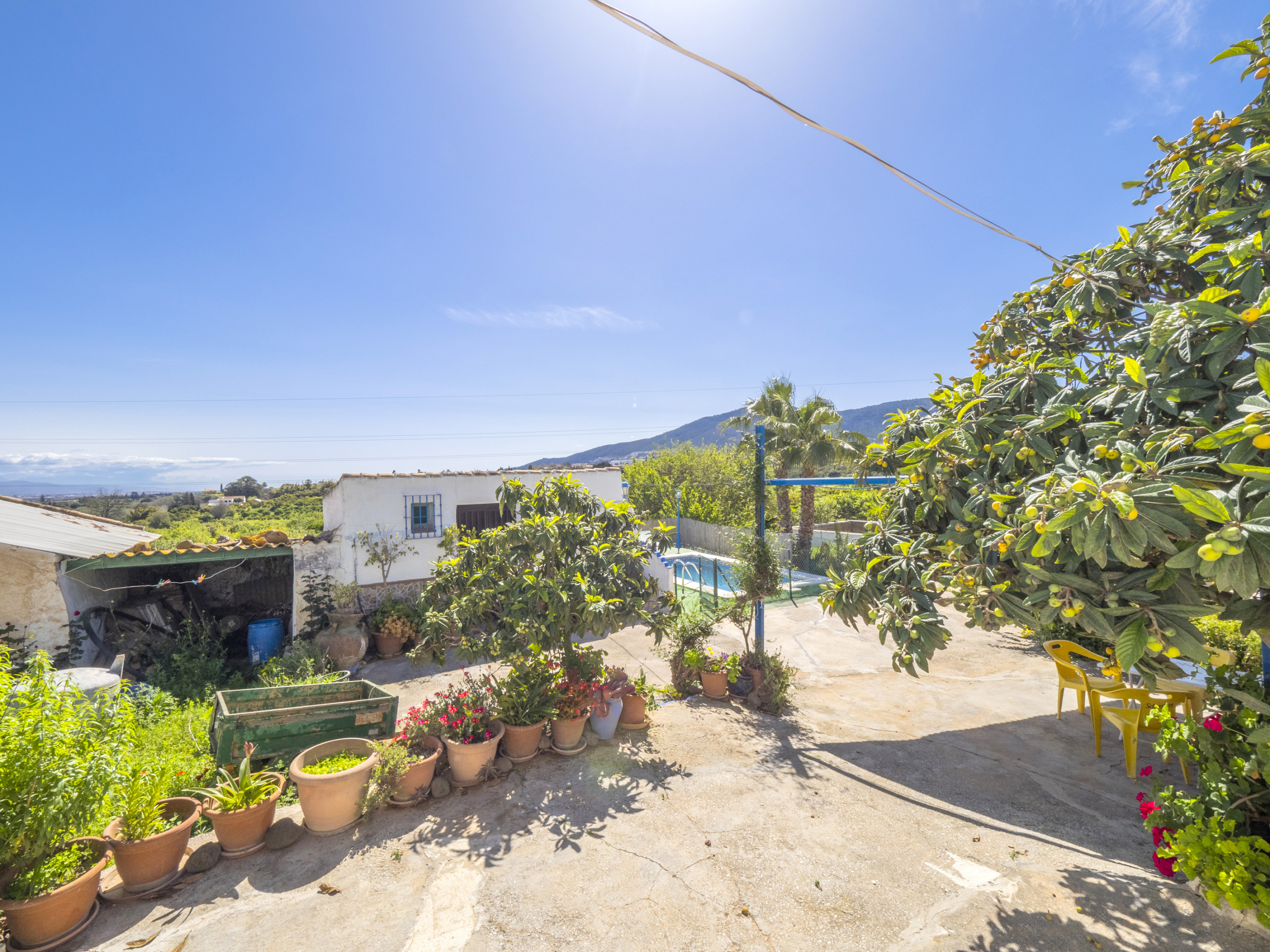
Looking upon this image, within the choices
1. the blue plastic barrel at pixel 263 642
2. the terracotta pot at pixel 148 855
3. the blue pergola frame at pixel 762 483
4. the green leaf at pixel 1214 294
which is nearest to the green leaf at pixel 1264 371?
the green leaf at pixel 1214 294

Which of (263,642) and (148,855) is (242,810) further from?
(263,642)

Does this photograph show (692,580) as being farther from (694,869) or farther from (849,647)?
(694,869)

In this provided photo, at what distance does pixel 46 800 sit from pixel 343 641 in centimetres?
601

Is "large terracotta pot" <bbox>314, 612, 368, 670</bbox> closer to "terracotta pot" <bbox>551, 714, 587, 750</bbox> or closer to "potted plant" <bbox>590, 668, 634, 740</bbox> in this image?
"terracotta pot" <bbox>551, 714, 587, 750</bbox>

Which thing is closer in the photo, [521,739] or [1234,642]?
[521,739]

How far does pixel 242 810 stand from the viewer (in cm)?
375

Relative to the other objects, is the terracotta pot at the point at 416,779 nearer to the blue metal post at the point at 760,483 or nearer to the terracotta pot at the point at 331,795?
the terracotta pot at the point at 331,795

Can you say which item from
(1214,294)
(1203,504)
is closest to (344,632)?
(1203,504)

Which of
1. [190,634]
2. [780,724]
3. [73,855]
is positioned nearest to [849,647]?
[780,724]

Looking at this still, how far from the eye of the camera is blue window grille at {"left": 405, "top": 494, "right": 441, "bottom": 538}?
10242 mm

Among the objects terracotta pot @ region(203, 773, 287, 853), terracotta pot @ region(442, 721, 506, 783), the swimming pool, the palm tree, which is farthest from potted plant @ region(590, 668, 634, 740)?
the palm tree

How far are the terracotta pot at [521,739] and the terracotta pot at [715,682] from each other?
2.46 m

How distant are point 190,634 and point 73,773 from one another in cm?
626

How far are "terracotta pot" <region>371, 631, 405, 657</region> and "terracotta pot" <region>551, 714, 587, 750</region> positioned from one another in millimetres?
5315
